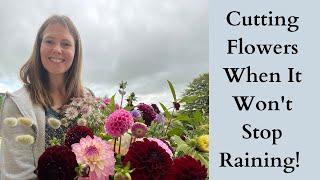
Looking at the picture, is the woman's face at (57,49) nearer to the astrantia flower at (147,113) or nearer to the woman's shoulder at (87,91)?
the woman's shoulder at (87,91)

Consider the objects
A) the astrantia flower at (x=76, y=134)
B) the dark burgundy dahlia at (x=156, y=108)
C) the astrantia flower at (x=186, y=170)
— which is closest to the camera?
the astrantia flower at (x=186, y=170)

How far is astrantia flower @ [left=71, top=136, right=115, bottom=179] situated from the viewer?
4.26 ft

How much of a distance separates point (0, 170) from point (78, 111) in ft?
1.29

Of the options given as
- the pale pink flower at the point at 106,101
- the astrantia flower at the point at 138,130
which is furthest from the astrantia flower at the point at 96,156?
the pale pink flower at the point at 106,101

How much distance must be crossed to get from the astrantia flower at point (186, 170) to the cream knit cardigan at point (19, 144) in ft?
2.00

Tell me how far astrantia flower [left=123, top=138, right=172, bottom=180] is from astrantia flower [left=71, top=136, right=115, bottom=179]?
55 millimetres

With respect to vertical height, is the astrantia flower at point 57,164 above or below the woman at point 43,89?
below

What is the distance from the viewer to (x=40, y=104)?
2027mm

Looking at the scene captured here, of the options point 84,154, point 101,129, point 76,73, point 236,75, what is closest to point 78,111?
point 101,129

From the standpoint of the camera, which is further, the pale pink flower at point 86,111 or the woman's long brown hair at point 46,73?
the woman's long brown hair at point 46,73

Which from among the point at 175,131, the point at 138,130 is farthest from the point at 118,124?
the point at 175,131

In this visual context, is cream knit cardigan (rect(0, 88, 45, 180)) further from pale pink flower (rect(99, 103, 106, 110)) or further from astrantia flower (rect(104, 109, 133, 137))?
astrantia flower (rect(104, 109, 133, 137))

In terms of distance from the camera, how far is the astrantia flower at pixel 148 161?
126 centimetres

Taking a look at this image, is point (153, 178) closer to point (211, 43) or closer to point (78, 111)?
point (211, 43)
